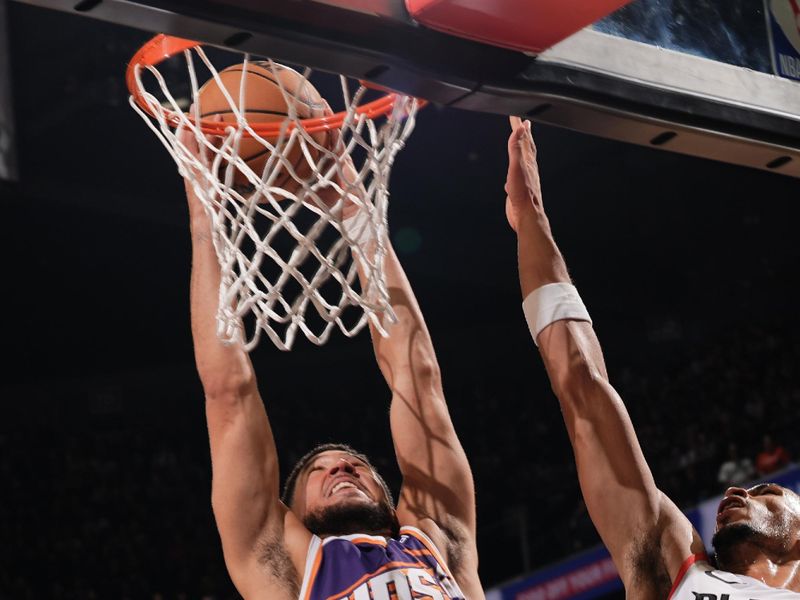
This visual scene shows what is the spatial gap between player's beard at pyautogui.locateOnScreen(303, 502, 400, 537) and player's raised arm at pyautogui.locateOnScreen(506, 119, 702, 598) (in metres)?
0.54

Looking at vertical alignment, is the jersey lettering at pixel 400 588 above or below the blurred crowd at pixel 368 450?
above

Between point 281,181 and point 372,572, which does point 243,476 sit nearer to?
point 372,572

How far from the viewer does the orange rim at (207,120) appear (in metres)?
2.53

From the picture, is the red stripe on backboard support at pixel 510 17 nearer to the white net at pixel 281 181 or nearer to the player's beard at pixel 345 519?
the white net at pixel 281 181

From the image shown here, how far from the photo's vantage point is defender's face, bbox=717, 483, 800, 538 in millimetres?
2678

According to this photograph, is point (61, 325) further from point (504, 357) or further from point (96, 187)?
point (504, 357)

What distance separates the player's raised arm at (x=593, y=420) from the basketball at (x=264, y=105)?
2.03ft

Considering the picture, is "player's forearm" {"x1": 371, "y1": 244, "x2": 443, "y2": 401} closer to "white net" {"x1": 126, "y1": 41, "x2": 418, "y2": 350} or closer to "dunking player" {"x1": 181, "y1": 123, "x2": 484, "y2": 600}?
"dunking player" {"x1": 181, "y1": 123, "x2": 484, "y2": 600}

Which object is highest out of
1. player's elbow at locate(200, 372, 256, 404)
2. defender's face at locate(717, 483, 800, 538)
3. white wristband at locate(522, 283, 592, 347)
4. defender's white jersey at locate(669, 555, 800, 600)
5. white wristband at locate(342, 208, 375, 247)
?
white wristband at locate(342, 208, 375, 247)

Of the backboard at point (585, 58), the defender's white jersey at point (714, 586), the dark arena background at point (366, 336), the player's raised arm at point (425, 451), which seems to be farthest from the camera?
the dark arena background at point (366, 336)

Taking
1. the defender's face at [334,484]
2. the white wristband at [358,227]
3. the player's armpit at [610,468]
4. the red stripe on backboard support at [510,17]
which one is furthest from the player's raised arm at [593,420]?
the red stripe on backboard support at [510,17]

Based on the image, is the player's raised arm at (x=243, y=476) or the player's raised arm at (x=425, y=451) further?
the player's raised arm at (x=425, y=451)

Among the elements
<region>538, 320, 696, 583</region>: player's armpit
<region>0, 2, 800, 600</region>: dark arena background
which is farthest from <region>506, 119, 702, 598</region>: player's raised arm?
<region>0, 2, 800, 600</region>: dark arena background

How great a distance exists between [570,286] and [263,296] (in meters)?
0.99
